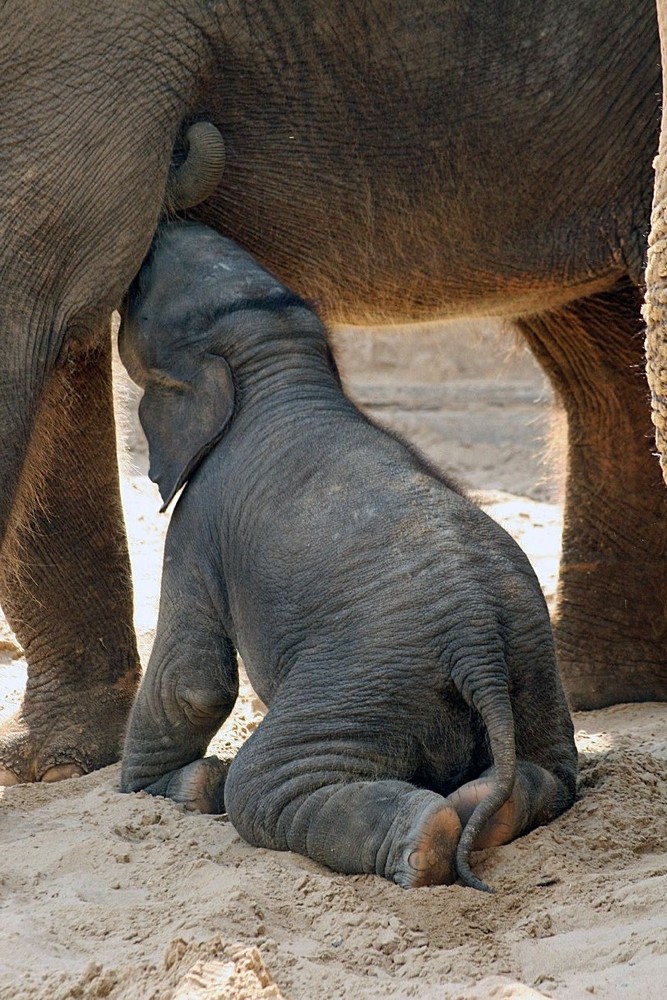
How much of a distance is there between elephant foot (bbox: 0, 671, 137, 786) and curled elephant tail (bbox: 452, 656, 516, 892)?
5.64ft

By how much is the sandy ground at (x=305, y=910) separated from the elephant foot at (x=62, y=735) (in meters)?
0.31

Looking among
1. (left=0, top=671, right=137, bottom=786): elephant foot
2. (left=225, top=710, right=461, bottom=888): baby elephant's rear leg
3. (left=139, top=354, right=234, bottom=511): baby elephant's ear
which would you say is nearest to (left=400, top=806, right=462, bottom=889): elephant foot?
(left=225, top=710, right=461, bottom=888): baby elephant's rear leg

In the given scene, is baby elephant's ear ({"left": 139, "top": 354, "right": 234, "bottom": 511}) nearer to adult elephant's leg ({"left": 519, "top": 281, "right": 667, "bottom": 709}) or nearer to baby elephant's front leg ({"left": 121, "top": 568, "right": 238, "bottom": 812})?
baby elephant's front leg ({"left": 121, "top": 568, "right": 238, "bottom": 812})

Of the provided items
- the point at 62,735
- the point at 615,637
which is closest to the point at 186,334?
the point at 62,735

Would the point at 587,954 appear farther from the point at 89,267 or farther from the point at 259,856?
the point at 89,267

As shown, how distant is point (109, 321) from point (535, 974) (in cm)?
213

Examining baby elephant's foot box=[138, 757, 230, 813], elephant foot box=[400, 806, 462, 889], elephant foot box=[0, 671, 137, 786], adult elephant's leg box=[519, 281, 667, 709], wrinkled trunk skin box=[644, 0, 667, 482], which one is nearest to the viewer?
wrinkled trunk skin box=[644, 0, 667, 482]

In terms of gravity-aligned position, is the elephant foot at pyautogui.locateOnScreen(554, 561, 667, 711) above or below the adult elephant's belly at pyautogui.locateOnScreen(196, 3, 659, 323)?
below

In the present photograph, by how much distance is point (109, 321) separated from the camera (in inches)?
164

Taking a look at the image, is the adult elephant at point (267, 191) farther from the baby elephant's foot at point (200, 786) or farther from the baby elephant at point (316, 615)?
the baby elephant's foot at point (200, 786)

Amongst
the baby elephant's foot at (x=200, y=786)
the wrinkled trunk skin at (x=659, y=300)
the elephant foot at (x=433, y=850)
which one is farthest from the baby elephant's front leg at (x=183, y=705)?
the wrinkled trunk skin at (x=659, y=300)

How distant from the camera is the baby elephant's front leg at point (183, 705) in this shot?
390cm

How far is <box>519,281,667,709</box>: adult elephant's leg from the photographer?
5.40 meters

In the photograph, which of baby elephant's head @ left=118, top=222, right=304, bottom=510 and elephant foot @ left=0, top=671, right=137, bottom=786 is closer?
baby elephant's head @ left=118, top=222, right=304, bottom=510
